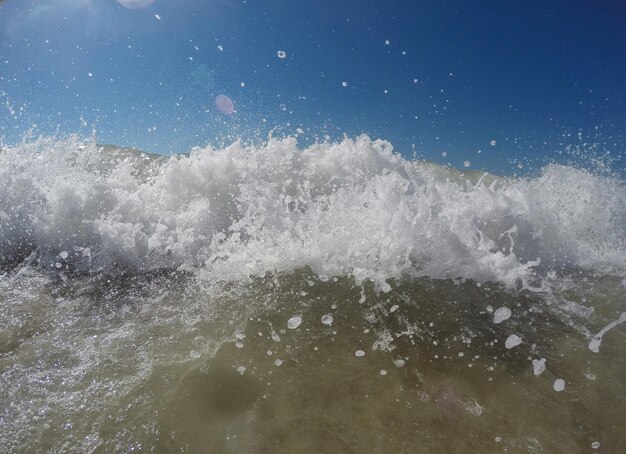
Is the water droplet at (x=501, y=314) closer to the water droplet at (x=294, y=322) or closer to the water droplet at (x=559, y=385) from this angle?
the water droplet at (x=559, y=385)

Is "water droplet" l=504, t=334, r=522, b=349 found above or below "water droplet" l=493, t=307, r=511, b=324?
below

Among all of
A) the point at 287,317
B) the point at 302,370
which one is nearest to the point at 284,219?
the point at 287,317

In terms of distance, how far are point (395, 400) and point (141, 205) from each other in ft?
13.7

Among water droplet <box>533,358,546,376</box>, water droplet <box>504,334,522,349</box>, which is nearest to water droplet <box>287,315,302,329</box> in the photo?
water droplet <box>504,334,522,349</box>

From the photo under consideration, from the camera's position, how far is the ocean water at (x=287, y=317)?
6.66 feet

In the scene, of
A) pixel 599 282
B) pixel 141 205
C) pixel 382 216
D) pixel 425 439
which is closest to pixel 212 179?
pixel 141 205

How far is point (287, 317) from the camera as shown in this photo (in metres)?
3.04

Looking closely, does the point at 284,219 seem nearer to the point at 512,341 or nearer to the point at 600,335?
the point at 512,341

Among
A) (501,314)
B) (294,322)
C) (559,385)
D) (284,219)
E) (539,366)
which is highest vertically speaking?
(284,219)

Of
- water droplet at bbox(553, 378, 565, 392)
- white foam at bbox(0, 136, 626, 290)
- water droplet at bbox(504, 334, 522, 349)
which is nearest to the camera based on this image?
water droplet at bbox(553, 378, 565, 392)

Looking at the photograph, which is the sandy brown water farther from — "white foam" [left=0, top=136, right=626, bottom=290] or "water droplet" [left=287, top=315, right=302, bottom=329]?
"white foam" [left=0, top=136, right=626, bottom=290]

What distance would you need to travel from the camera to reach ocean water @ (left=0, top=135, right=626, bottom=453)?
2.03m

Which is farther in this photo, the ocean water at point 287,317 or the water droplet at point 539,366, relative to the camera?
the water droplet at point 539,366

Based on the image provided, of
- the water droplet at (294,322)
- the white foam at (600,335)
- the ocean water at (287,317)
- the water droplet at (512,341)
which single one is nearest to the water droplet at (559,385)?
the ocean water at (287,317)
